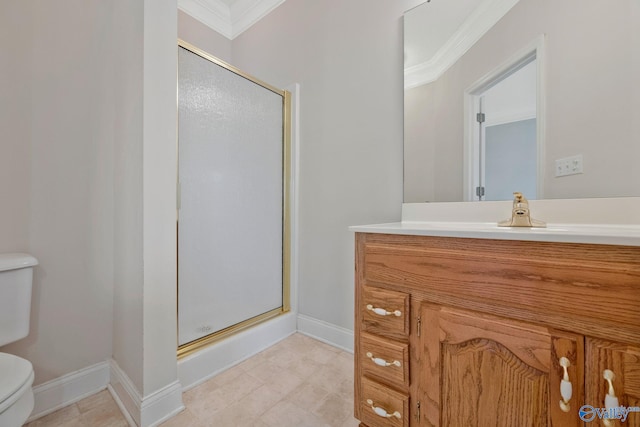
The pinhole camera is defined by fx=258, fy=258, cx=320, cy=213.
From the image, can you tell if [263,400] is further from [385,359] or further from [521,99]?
[521,99]

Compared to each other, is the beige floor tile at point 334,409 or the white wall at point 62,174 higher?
the white wall at point 62,174

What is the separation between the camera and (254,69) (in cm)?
224

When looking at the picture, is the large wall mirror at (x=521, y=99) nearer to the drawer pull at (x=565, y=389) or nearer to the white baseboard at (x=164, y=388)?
the drawer pull at (x=565, y=389)

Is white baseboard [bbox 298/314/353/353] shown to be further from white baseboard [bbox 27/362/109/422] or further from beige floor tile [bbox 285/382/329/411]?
white baseboard [bbox 27/362/109/422]

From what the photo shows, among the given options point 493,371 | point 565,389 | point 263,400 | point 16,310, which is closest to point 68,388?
point 16,310

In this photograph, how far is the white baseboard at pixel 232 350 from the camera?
1.31 metres

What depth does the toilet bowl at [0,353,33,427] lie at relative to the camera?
2.35 feet

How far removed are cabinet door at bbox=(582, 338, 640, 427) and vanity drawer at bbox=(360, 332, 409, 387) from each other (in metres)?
0.44

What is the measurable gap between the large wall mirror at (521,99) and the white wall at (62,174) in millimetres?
1648

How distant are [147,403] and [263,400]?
19.2 inches

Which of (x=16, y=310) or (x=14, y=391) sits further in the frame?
(x=16, y=310)

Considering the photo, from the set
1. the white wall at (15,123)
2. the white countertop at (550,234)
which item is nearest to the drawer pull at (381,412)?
the white countertop at (550,234)

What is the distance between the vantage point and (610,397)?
0.58 m

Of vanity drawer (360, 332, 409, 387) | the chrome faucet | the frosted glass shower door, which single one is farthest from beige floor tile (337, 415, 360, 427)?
the chrome faucet
